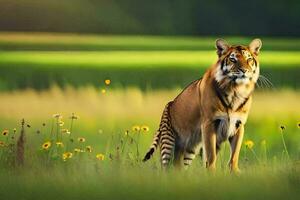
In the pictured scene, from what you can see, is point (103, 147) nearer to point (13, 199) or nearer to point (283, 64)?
point (13, 199)

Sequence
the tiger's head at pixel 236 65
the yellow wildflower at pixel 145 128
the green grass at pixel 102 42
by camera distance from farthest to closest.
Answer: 1. the green grass at pixel 102 42
2. the yellow wildflower at pixel 145 128
3. the tiger's head at pixel 236 65

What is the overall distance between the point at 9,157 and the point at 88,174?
27cm

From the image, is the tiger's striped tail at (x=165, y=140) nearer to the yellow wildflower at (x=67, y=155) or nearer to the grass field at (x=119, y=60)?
the grass field at (x=119, y=60)

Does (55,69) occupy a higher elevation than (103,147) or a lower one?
higher

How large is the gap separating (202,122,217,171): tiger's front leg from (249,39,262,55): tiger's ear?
0.28m

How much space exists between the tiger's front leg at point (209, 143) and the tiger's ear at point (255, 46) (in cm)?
28

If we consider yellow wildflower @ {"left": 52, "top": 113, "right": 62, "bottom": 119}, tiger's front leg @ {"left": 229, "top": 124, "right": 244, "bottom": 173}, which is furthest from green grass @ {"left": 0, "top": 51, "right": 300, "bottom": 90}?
tiger's front leg @ {"left": 229, "top": 124, "right": 244, "bottom": 173}

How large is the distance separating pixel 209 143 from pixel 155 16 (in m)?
0.52

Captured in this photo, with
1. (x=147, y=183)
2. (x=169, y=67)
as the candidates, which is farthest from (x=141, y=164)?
(x=169, y=67)

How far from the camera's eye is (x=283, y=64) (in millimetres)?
3559

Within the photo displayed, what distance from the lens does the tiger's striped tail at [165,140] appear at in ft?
11.3

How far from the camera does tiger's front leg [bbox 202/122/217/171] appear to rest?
11.1 feet

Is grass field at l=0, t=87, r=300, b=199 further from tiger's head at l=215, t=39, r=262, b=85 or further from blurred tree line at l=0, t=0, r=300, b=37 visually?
blurred tree line at l=0, t=0, r=300, b=37

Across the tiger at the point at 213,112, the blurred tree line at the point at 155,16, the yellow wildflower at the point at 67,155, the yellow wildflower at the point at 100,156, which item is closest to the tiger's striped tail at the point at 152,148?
the tiger at the point at 213,112
